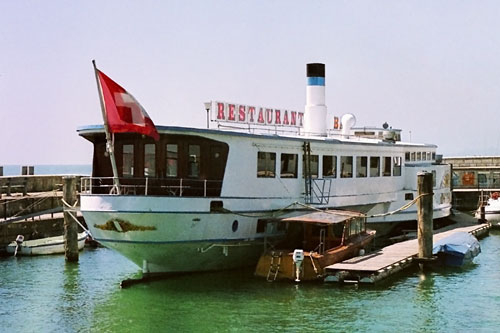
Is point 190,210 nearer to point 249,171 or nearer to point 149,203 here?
point 149,203

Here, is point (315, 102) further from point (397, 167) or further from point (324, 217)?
point (324, 217)

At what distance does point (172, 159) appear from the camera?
27125 millimetres

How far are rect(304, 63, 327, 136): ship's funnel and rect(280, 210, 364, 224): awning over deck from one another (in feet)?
24.7

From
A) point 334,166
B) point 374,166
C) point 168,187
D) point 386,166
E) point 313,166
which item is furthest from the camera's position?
point 386,166

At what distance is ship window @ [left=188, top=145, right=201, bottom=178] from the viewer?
2725 cm

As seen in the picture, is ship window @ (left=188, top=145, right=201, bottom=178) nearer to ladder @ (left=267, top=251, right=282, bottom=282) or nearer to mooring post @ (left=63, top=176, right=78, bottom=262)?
ladder @ (left=267, top=251, right=282, bottom=282)

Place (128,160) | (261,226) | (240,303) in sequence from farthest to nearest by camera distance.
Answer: (261,226), (128,160), (240,303)

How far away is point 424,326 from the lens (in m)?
21.8

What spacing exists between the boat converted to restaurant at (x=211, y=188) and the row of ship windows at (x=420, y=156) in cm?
646

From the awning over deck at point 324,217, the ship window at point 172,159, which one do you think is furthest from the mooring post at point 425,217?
the ship window at point 172,159

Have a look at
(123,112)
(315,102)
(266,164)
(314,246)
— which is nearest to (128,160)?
(123,112)

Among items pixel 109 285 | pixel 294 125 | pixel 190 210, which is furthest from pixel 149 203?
pixel 294 125

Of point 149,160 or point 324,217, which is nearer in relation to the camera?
point 149,160

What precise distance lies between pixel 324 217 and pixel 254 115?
6533 mm
